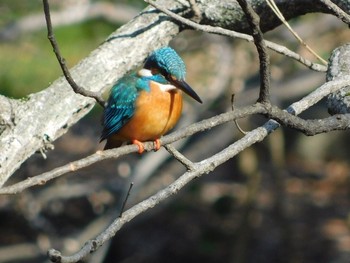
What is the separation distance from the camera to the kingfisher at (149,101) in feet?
13.9

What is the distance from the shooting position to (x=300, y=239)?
9078 mm

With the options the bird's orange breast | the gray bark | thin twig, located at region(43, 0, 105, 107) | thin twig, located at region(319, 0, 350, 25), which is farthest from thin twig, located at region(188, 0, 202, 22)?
thin twig, located at region(43, 0, 105, 107)

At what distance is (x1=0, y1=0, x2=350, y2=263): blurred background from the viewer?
742cm

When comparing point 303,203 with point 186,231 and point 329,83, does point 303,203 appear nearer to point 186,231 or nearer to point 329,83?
point 186,231

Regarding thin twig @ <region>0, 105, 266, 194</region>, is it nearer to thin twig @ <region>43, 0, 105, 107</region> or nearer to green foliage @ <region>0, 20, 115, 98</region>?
thin twig @ <region>43, 0, 105, 107</region>

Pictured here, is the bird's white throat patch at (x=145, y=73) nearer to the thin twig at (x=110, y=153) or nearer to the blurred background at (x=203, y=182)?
the thin twig at (x=110, y=153)

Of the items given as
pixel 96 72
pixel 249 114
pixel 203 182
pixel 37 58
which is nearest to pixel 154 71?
pixel 96 72

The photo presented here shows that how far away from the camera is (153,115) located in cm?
429

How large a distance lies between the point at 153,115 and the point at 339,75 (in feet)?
3.91

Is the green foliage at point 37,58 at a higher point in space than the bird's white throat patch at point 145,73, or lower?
higher

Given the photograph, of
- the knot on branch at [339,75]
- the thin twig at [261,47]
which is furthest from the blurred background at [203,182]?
the thin twig at [261,47]

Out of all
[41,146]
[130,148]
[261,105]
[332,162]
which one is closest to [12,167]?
[41,146]

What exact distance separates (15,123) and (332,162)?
790 centimetres

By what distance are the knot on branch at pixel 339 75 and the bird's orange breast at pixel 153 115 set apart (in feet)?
3.40
